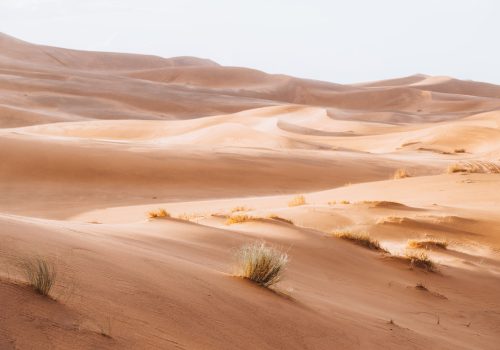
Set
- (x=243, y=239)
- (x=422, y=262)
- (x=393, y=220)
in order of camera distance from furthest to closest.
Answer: (x=393, y=220) → (x=422, y=262) → (x=243, y=239)

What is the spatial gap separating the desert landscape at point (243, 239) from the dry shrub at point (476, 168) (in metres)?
0.06

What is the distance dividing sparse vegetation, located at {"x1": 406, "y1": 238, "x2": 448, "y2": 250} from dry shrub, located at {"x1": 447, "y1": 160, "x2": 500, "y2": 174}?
969 centimetres

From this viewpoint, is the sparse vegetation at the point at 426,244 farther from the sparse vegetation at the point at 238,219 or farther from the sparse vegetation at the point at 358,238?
the sparse vegetation at the point at 238,219

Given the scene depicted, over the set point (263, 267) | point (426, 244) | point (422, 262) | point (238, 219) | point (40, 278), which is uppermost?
point (40, 278)

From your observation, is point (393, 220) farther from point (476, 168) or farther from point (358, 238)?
point (476, 168)

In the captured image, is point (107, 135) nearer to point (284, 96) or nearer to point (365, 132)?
point (365, 132)

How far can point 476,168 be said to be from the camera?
21.4 metres

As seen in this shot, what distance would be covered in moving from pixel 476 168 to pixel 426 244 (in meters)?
11.0

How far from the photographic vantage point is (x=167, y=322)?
412 centimetres

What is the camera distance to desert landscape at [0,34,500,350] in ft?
13.5

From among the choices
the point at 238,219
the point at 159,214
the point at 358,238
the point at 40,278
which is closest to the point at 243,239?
the point at 159,214

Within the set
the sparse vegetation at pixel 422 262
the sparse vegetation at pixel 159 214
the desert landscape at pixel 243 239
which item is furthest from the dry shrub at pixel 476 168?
the sparse vegetation at pixel 159 214

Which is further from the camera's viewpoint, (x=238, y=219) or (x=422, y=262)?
(x=238, y=219)

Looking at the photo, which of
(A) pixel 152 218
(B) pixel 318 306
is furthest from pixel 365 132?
(B) pixel 318 306
